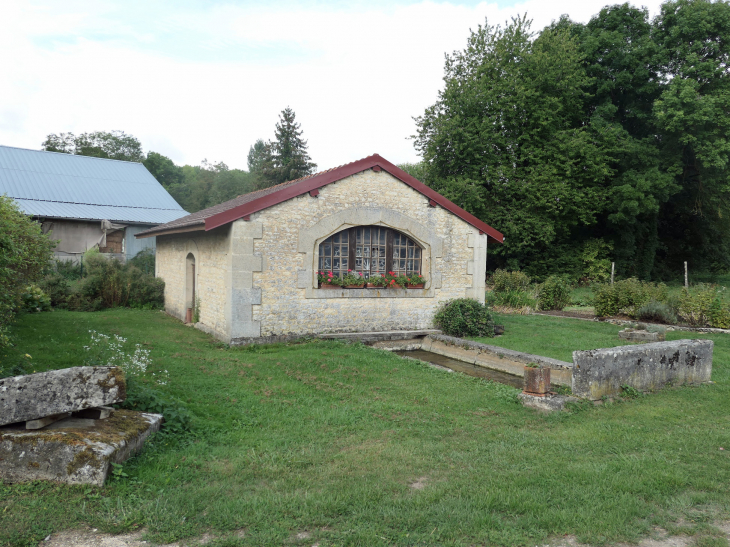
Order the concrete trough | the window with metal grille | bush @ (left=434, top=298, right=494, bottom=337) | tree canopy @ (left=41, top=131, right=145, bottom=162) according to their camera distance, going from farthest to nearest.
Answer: tree canopy @ (left=41, top=131, right=145, bottom=162) → bush @ (left=434, top=298, right=494, bottom=337) → the window with metal grille → the concrete trough

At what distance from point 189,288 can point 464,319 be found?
771 centimetres

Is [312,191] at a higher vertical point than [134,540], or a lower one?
higher

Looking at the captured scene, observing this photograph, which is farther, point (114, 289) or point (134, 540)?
point (114, 289)

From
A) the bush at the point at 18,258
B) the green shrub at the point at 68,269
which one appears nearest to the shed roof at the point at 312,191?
the bush at the point at 18,258

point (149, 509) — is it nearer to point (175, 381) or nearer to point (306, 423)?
point (306, 423)

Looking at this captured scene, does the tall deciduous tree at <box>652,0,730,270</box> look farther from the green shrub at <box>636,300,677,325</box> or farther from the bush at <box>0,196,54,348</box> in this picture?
the bush at <box>0,196,54,348</box>

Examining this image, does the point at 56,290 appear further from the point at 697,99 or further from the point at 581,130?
the point at 697,99

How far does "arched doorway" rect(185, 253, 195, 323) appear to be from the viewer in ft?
46.1

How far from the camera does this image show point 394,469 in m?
4.52

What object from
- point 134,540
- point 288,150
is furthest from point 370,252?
point 288,150

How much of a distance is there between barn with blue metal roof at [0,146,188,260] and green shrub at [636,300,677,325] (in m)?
19.5

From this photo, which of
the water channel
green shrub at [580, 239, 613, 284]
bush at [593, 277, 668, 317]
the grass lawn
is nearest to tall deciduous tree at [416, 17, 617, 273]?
green shrub at [580, 239, 613, 284]

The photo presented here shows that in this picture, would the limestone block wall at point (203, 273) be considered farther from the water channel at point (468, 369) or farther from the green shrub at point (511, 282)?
the green shrub at point (511, 282)

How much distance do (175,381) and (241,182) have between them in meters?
49.9
